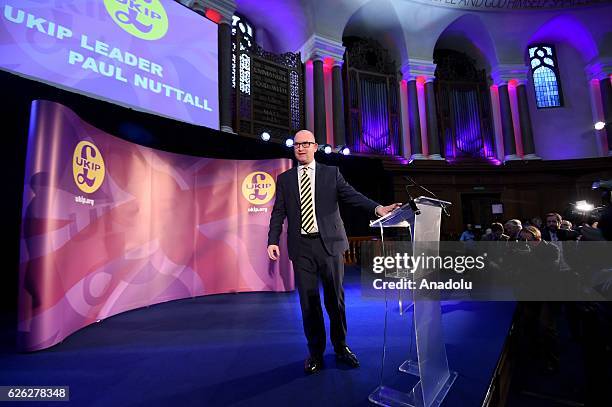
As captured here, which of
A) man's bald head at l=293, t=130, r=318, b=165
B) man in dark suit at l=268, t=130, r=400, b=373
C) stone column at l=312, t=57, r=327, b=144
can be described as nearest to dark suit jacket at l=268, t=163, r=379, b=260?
man in dark suit at l=268, t=130, r=400, b=373

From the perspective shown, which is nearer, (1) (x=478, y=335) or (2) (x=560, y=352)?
(2) (x=560, y=352)

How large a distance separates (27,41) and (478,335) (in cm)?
531

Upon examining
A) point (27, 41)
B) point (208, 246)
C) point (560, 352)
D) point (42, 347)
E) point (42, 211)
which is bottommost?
point (560, 352)

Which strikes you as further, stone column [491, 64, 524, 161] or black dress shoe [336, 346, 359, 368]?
stone column [491, 64, 524, 161]

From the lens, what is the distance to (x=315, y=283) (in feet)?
7.20

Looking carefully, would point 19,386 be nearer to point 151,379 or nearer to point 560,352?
point 151,379

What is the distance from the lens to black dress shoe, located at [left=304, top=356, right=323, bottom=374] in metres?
Result: 2.12

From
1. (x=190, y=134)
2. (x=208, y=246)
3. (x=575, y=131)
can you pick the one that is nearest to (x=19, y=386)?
(x=208, y=246)

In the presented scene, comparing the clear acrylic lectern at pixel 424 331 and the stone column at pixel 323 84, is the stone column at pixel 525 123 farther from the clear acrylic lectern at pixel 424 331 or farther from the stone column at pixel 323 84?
the clear acrylic lectern at pixel 424 331

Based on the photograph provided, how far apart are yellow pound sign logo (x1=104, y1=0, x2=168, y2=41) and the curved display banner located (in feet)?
5.26

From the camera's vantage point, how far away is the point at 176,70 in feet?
15.7

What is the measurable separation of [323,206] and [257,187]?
3.10m

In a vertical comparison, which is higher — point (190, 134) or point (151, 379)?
point (190, 134)

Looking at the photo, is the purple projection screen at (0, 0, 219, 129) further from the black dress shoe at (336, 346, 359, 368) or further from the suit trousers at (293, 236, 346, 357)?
the black dress shoe at (336, 346, 359, 368)
